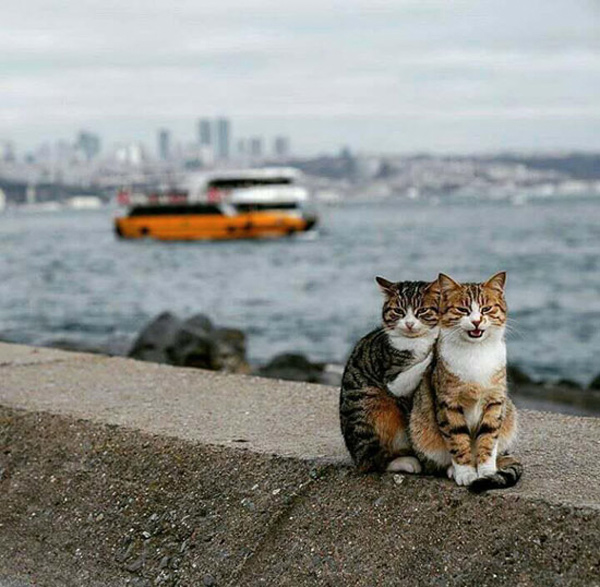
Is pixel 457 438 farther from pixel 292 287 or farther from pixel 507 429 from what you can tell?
pixel 292 287

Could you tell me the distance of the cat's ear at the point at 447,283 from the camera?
339cm

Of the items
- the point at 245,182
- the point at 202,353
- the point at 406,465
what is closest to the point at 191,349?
the point at 202,353

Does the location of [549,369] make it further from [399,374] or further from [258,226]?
[258,226]

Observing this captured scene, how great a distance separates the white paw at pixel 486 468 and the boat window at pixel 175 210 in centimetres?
5327

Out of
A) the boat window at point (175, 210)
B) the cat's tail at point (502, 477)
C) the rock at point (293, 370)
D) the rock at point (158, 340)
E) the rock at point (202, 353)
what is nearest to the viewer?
the cat's tail at point (502, 477)

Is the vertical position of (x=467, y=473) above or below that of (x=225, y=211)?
above

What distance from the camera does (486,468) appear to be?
11.5 ft

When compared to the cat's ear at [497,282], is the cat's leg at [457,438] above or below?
below

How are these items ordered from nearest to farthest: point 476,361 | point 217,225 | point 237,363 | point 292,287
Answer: point 476,361
point 237,363
point 292,287
point 217,225

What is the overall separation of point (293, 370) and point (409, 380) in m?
9.01

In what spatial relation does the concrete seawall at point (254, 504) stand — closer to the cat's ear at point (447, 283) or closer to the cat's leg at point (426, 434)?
the cat's leg at point (426, 434)

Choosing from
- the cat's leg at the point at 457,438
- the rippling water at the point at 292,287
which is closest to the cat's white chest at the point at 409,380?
the cat's leg at the point at 457,438

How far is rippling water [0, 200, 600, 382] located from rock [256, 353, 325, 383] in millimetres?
3310

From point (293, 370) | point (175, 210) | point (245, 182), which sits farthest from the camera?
point (245, 182)
